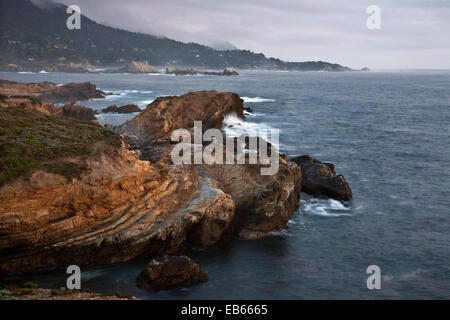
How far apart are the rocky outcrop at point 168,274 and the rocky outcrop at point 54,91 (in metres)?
64.8

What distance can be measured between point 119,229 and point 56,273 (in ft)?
11.2

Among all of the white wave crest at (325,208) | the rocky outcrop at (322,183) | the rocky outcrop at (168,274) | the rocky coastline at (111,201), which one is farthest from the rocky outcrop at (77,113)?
the rocky outcrop at (168,274)

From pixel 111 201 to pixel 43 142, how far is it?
4.67 m

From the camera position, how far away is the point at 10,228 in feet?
56.0

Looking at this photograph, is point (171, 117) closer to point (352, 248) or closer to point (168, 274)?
point (352, 248)

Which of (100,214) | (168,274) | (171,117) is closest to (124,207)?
(100,214)

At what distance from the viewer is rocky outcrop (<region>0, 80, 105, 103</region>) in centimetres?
7481

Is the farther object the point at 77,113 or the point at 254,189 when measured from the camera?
the point at 77,113

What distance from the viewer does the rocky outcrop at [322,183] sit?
29078mm

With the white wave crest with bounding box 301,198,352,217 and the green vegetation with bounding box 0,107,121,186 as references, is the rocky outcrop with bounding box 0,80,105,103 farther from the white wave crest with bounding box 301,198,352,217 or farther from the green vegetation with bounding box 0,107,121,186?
the white wave crest with bounding box 301,198,352,217

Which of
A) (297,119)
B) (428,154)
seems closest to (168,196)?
(428,154)

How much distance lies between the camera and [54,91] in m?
80.4

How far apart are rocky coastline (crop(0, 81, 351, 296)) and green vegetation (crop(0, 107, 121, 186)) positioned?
0.17 feet

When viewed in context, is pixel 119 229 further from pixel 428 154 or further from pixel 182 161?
pixel 428 154
